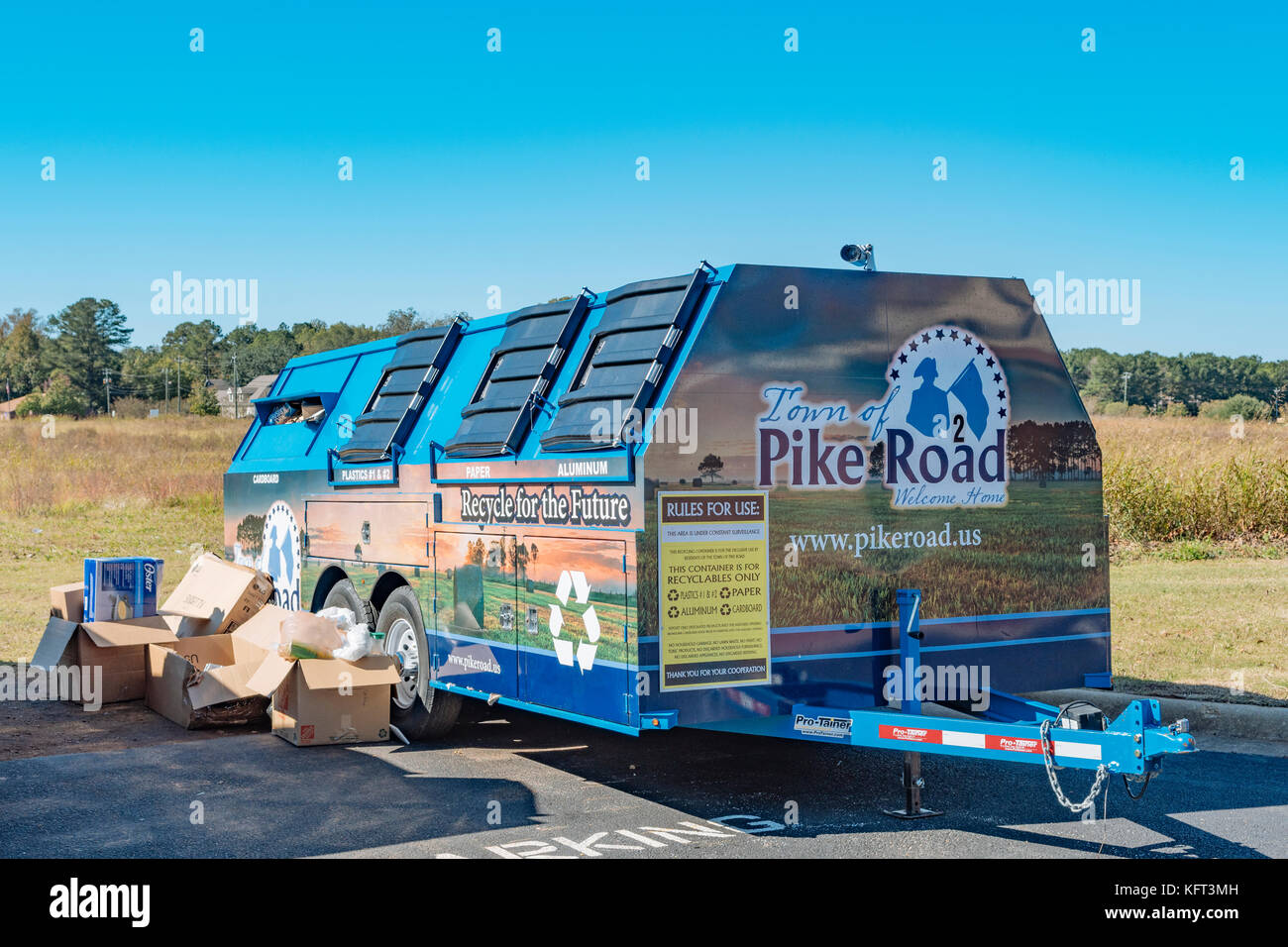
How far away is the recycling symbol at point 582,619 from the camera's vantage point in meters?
5.99

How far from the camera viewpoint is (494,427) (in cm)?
704

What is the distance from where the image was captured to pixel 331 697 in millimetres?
8133

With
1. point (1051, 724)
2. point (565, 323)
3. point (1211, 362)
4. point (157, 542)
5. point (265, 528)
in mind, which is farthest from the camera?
point (1211, 362)

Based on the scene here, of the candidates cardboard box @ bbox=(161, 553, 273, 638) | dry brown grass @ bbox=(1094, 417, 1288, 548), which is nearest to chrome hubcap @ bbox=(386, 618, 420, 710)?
cardboard box @ bbox=(161, 553, 273, 638)

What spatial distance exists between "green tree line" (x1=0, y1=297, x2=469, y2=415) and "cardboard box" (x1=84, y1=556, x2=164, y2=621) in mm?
69421

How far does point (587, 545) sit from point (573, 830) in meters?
1.42

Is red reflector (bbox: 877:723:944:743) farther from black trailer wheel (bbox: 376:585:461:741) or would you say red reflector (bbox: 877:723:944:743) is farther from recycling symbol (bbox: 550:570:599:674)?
black trailer wheel (bbox: 376:585:461:741)

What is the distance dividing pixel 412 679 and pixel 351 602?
980 mm

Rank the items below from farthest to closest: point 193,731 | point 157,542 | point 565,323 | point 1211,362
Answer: point 1211,362 < point 157,542 < point 193,731 < point 565,323

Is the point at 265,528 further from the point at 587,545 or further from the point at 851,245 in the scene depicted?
the point at 851,245

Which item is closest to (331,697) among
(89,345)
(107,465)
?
(107,465)

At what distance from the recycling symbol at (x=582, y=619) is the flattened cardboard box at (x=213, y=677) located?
316 cm

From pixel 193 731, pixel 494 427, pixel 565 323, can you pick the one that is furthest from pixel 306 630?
pixel 565 323

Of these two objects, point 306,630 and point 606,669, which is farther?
point 306,630
